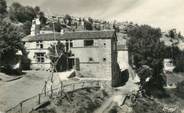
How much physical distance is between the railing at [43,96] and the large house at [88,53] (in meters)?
4.64

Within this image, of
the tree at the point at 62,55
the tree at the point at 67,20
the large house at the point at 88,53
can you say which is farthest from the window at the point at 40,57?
the tree at the point at 67,20

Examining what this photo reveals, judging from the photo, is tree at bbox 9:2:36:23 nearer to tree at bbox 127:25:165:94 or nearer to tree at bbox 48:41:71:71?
tree at bbox 127:25:165:94

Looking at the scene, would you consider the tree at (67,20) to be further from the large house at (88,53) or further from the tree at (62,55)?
the tree at (62,55)

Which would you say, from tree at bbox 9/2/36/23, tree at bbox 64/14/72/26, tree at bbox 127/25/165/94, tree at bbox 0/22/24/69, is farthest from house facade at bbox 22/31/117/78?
tree at bbox 64/14/72/26

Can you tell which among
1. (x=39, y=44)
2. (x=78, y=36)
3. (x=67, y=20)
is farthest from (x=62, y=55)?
(x=67, y=20)

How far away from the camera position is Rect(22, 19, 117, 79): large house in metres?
62.9

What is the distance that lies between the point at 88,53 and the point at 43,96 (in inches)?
886

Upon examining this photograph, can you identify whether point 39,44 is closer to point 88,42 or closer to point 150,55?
point 88,42

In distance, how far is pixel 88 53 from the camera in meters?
63.8

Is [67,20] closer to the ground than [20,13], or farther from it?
closer to the ground

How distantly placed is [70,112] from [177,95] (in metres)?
45.7

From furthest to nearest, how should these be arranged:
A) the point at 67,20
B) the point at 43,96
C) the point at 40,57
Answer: the point at 67,20 → the point at 40,57 → the point at 43,96

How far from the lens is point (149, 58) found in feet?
254

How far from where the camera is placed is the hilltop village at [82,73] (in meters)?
44.5
